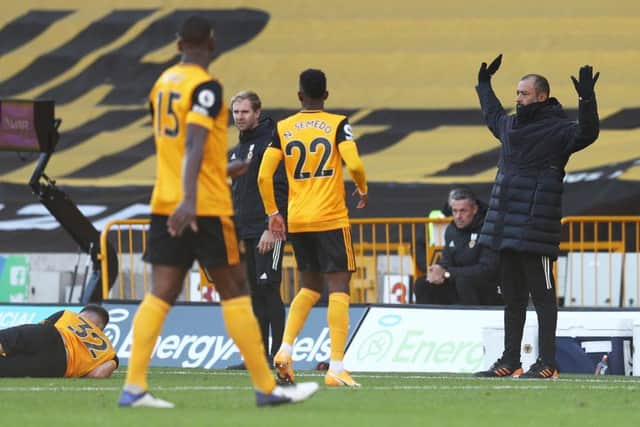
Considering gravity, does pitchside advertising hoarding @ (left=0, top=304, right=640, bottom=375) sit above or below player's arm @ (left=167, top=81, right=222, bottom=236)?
below

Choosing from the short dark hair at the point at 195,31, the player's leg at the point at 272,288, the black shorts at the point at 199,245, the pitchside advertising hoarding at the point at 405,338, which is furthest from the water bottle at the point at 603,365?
the short dark hair at the point at 195,31

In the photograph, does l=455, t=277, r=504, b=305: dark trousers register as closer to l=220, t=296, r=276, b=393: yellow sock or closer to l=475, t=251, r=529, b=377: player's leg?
l=475, t=251, r=529, b=377: player's leg

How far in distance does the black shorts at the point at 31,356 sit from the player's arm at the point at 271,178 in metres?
1.60

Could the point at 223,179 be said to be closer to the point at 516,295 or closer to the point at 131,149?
the point at 516,295

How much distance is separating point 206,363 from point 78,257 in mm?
3885

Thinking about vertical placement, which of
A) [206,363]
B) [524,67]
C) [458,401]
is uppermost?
[524,67]

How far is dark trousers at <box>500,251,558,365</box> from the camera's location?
1002cm

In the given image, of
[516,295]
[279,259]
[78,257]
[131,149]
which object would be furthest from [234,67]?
[516,295]

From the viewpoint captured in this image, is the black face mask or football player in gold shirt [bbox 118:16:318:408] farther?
the black face mask

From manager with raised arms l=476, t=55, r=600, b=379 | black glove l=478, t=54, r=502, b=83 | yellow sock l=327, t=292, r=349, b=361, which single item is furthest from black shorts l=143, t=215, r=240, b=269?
black glove l=478, t=54, r=502, b=83

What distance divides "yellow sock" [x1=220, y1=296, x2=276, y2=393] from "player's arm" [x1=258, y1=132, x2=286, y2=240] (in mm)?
2276

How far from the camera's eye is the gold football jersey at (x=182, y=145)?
23.2 ft

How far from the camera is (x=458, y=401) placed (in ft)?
25.9

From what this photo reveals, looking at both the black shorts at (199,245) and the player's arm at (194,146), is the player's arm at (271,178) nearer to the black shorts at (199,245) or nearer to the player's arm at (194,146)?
the black shorts at (199,245)
